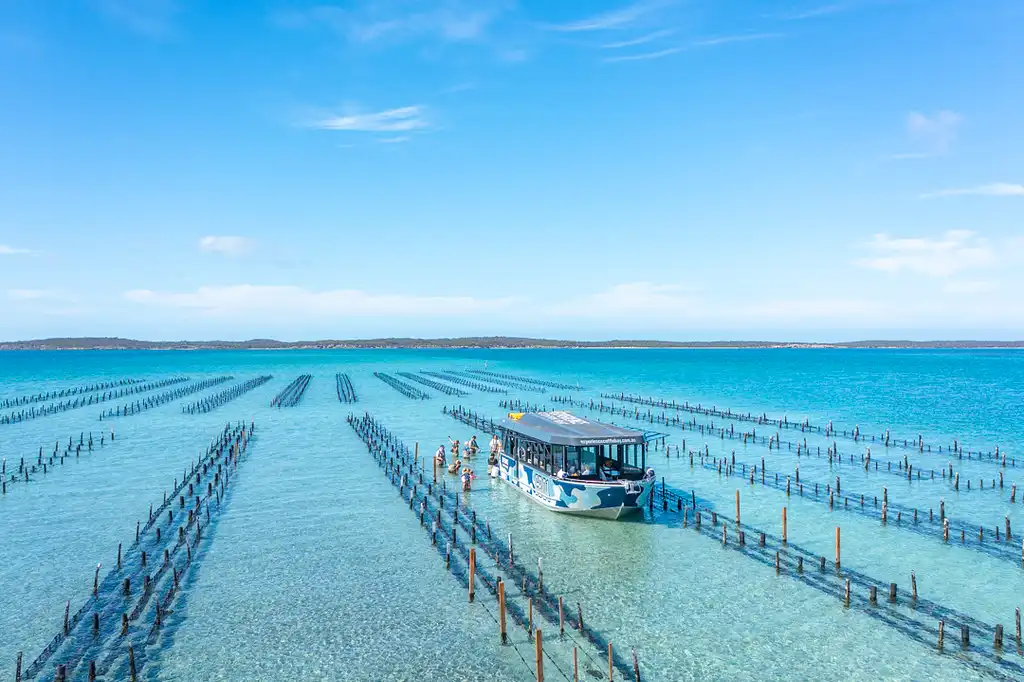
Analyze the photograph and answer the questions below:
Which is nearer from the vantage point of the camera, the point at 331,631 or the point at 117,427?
the point at 331,631

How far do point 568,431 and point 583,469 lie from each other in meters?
1.96

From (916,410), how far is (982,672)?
7537 cm

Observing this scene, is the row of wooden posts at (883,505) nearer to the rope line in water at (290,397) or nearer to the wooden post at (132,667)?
the wooden post at (132,667)

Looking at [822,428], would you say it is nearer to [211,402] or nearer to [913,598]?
[913,598]

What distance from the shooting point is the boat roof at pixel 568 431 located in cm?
3119

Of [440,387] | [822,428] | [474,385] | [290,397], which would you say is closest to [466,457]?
[822,428]

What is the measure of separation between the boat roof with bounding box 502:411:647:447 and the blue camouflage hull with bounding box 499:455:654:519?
1791 millimetres

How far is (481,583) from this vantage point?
24.1m

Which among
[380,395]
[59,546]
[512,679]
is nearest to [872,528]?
[512,679]

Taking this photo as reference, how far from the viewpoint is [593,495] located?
30.7 meters

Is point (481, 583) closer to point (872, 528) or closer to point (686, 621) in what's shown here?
point (686, 621)

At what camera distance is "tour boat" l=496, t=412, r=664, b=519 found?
1208 inches

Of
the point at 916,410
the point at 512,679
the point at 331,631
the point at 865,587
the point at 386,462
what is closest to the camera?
the point at 512,679

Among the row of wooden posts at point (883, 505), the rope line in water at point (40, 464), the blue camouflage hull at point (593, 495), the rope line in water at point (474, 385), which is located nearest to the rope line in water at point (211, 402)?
the rope line in water at point (40, 464)
